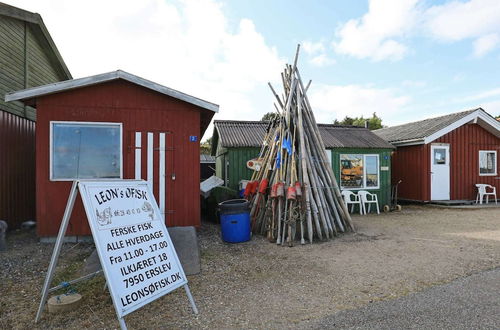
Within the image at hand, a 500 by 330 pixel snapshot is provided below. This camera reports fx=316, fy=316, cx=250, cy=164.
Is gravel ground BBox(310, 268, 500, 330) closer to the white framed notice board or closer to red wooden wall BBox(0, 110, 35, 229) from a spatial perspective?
the white framed notice board

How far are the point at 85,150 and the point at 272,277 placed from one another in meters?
4.55

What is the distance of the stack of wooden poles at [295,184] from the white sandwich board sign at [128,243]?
3.41 metres

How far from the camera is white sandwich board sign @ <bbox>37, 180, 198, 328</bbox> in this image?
9.65ft

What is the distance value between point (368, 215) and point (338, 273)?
6643 mm

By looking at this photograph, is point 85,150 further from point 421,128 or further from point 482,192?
point 482,192

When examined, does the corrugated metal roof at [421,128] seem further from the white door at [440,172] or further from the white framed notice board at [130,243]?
the white framed notice board at [130,243]

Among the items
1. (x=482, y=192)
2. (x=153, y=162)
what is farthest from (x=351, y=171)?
(x=153, y=162)

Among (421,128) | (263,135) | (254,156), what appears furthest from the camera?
(421,128)

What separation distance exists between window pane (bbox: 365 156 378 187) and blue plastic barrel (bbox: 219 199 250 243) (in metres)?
6.73

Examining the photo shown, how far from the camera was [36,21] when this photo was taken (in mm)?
8727

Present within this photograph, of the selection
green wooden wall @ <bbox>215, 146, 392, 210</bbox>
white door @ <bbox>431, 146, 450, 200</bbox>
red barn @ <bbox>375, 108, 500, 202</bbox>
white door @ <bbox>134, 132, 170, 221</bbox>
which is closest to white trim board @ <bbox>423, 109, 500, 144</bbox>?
red barn @ <bbox>375, 108, 500, 202</bbox>

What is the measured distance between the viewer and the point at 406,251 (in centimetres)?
588

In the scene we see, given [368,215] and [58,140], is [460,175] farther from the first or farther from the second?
[58,140]

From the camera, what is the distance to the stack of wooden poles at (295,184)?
6.72 meters
